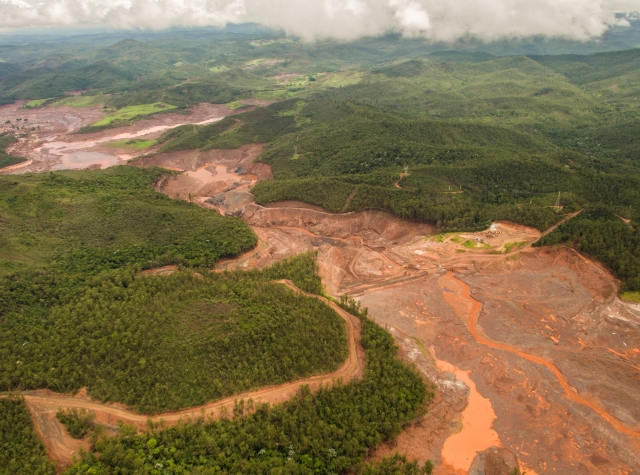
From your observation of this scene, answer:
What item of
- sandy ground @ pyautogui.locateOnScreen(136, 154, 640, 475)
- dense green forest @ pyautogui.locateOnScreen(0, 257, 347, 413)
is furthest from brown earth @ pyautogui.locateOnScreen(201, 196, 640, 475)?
dense green forest @ pyautogui.locateOnScreen(0, 257, 347, 413)

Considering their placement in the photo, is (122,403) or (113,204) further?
(113,204)

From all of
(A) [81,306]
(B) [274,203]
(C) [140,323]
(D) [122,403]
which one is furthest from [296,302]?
(B) [274,203]

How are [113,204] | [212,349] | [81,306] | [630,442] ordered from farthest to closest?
[113,204] → [81,306] → [212,349] → [630,442]

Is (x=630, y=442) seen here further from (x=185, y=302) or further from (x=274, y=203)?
(x=274, y=203)

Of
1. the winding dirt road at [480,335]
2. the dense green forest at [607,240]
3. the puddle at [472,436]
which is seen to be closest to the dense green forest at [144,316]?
the puddle at [472,436]

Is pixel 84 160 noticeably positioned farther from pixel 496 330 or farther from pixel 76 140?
pixel 496 330

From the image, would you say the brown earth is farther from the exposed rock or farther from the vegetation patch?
the vegetation patch

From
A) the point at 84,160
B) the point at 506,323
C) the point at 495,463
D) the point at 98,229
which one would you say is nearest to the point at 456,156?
the point at 506,323
